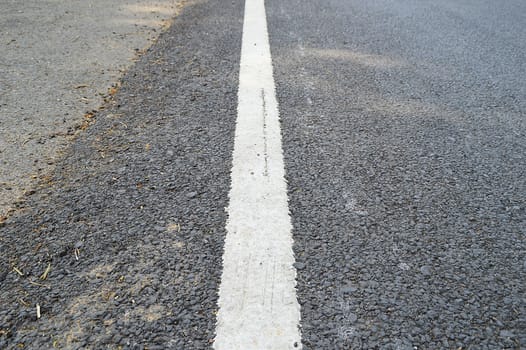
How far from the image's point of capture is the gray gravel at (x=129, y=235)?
1.29 m

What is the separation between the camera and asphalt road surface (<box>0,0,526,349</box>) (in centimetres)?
131

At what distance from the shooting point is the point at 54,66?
128 inches

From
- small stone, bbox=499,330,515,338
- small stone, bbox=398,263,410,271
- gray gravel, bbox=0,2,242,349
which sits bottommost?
gray gravel, bbox=0,2,242,349

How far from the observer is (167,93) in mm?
2756

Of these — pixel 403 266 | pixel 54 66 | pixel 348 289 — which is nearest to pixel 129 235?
pixel 348 289

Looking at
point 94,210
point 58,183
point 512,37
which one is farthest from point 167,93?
point 512,37

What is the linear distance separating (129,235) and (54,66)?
2.16 m

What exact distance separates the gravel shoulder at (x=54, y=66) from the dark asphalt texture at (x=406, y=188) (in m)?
1.16

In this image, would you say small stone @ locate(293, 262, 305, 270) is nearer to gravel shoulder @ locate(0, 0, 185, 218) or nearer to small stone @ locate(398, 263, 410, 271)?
small stone @ locate(398, 263, 410, 271)

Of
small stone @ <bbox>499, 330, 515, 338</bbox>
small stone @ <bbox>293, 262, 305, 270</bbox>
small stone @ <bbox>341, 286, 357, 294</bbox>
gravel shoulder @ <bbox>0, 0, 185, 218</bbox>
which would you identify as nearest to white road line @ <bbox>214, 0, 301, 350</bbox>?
small stone @ <bbox>293, 262, 305, 270</bbox>

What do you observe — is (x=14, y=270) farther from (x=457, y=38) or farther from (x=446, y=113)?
(x=457, y=38)

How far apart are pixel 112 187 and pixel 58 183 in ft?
0.84

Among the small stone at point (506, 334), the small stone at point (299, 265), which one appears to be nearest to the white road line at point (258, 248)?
the small stone at point (299, 265)

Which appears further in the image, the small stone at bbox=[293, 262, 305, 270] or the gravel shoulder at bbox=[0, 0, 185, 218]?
the gravel shoulder at bbox=[0, 0, 185, 218]
